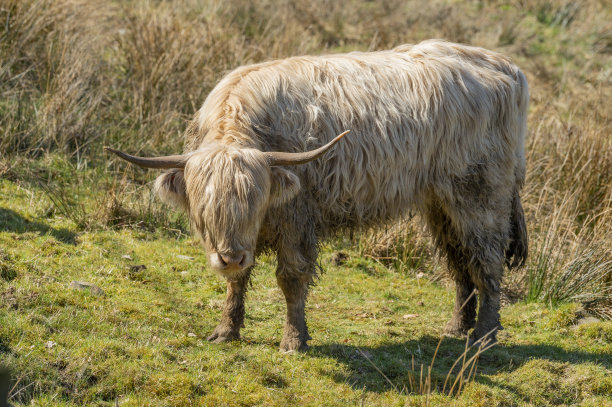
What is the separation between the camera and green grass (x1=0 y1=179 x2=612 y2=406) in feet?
11.8

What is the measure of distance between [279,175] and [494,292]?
1.97 metres

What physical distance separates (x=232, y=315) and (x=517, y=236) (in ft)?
7.21

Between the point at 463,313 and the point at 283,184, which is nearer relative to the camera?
the point at 283,184

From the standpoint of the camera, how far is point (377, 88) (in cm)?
454

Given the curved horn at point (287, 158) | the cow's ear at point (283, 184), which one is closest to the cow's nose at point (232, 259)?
the cow's ear at point (283, 184)

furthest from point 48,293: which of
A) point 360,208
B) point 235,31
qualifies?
point 235,31

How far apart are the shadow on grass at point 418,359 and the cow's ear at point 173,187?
1.27 metres

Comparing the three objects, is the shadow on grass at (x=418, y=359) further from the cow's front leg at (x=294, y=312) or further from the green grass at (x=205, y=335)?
the cow's front leg at (x=294, y=312)

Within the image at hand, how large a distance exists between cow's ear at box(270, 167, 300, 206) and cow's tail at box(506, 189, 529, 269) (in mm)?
2002

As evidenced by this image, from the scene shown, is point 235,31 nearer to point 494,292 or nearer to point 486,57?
point 486,57

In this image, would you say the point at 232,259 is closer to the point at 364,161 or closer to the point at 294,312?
the point at 294,312

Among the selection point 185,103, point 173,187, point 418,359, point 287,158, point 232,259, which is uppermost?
point 287,158

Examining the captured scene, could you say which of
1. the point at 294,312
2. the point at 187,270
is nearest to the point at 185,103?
the point at 187,270

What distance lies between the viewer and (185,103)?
25.8 ft
